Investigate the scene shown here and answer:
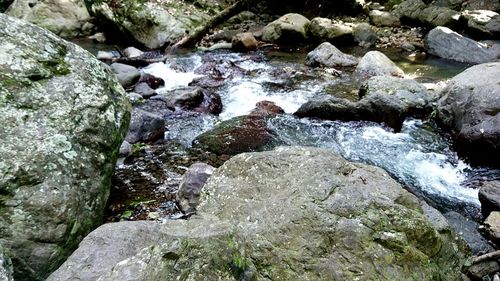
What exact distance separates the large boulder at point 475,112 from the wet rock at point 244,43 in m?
6.90

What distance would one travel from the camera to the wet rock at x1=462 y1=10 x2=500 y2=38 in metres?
12.8

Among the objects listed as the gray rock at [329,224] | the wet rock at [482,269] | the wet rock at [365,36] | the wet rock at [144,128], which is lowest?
the wet rock at [365,36]

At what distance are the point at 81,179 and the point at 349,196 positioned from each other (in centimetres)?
231

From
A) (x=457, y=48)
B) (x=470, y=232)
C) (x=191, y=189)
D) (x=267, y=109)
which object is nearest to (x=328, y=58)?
(x=457, y=48)

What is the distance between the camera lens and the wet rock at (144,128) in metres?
6.48

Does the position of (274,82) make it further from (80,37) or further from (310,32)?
(80,37)

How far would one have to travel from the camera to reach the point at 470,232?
4.59m

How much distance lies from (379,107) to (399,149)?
3.64 ft

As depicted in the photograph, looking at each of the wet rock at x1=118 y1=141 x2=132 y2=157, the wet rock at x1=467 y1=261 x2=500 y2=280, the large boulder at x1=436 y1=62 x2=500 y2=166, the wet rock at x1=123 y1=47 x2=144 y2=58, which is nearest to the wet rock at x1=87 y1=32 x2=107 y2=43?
the wet rock at x1=123 y1=47 x2=144 y2=58

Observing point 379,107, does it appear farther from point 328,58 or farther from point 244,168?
point 244,168

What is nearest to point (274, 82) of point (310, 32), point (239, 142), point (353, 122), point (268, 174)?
point (353, 122)

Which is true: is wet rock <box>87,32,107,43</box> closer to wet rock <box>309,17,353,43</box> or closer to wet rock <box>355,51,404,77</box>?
wet rock <box>309,17,353,43</box>

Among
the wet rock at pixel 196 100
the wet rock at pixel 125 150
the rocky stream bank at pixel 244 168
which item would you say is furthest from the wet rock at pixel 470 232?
the wet rock at pixel 196 100

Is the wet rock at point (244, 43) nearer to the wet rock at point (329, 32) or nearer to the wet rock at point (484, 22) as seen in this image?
the wet rock at point (329, 32)
